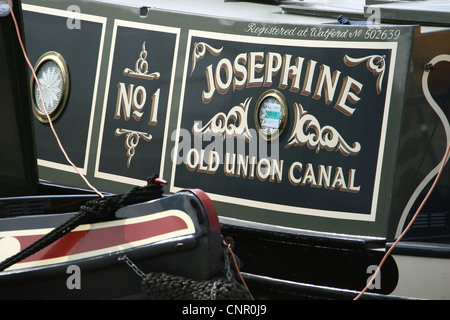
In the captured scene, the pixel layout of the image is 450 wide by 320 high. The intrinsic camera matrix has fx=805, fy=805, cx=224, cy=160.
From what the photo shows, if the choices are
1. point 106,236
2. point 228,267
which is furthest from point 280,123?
point 106,236

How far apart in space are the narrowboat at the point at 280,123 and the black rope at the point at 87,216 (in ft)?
1.72

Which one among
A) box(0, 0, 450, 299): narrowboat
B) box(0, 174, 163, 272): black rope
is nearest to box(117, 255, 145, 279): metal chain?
box(0, 174, 163, 272): black rope

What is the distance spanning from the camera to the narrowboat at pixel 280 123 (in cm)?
402

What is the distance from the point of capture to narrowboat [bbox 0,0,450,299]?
4.02 meters

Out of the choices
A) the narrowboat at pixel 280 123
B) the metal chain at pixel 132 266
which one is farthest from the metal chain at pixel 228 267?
the narrowboat at pixel 280 123

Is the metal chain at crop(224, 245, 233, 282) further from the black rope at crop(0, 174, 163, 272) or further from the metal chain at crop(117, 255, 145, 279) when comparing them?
the black rope at crop(0, 174, 163, 272)

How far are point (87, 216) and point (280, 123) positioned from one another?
4.35 ft

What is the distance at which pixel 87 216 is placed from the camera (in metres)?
3.46

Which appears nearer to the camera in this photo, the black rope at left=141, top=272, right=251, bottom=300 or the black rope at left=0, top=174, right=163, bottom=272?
the black rope at left=141, top=272, right=251, bottom=300

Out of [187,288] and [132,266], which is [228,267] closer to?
[187,288]

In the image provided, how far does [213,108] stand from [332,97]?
71 centimetres

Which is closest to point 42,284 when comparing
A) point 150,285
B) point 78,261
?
point 78,261

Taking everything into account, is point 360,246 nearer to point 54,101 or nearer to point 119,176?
point 119,176

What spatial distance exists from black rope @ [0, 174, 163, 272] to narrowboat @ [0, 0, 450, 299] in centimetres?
52
